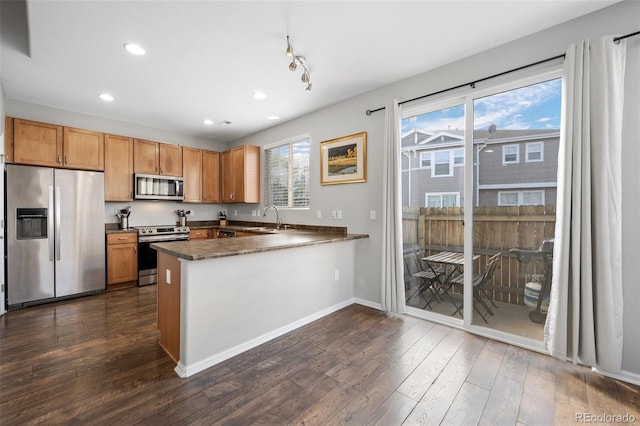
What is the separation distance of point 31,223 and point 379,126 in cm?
452

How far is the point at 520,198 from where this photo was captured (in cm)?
255

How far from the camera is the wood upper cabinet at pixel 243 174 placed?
514cm

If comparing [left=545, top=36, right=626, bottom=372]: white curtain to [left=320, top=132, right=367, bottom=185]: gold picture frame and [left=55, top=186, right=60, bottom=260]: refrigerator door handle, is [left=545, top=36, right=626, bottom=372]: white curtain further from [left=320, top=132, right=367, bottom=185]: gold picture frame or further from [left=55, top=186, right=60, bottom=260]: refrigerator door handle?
[left=55, top=186, right=60, bottom=260]: refrigerator door handle

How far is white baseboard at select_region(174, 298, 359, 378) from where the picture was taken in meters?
2.09

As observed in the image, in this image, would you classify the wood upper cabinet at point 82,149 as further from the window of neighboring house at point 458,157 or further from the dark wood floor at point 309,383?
the window of neighboring house at point 458,157

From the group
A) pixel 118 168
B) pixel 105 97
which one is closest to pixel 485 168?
pixel 105 97

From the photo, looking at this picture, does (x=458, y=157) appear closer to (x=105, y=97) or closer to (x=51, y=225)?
(x=105, y=97)

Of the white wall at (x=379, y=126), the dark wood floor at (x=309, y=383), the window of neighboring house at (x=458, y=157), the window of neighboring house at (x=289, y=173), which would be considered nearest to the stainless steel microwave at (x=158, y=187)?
the window of neighboring house at (x=289, y=173)

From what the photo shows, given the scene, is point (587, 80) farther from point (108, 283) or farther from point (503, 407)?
point (108, 283)

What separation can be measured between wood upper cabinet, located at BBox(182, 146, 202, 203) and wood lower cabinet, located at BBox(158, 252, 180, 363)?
303cm

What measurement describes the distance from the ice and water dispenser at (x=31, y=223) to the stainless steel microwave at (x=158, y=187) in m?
1.19

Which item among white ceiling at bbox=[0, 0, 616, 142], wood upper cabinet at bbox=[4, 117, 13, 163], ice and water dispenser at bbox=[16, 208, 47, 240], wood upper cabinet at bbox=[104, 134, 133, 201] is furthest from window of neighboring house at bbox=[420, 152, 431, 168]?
wood upper cabinet at bbox=[4, 117, 13, 163]

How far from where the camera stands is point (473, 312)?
281 centimetres

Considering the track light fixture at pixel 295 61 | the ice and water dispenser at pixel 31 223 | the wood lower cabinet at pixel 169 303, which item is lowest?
the wood lower cabinet at pixel 169 303
